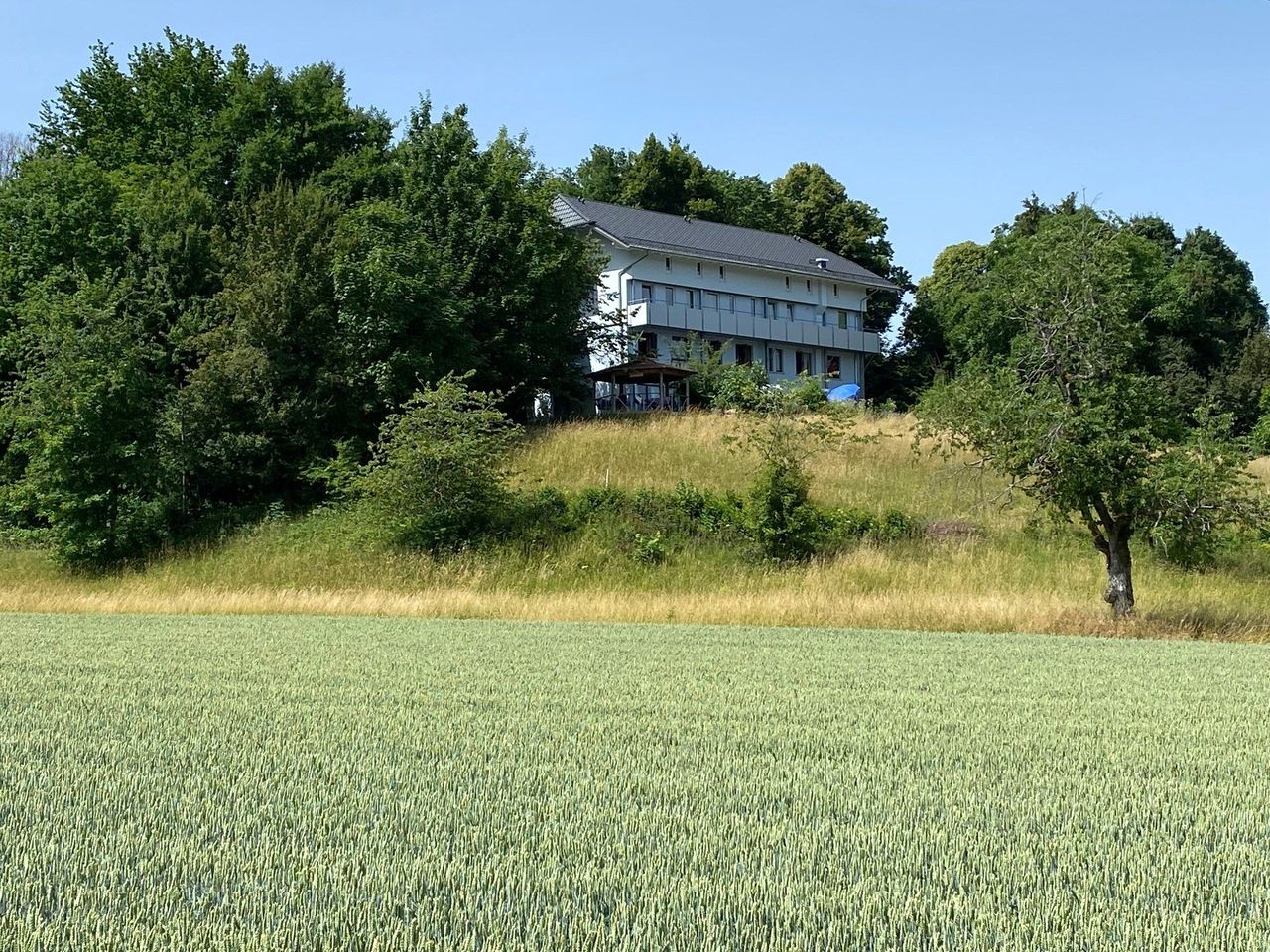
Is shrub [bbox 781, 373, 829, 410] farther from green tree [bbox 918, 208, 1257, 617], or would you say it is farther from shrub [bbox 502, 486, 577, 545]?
green tree [bbox 918, 208, 1257, 617]

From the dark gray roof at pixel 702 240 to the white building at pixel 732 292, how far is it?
0.25 feet

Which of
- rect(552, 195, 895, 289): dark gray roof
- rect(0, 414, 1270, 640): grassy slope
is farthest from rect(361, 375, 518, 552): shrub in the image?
rect(552, 195, 895, 289): dark gray roof

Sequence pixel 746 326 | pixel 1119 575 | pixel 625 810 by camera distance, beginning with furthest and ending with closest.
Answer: pixel 746 326 < pixel 1119 575 < pixel 625 810

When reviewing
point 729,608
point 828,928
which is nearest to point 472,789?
point 828,928

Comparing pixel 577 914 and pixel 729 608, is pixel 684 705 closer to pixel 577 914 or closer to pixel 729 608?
pixel 577 914

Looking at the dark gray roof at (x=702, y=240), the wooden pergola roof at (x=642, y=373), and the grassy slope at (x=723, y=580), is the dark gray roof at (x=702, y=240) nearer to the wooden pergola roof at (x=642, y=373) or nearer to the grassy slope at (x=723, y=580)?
the wooden pergola roof at (x=642, y=373)

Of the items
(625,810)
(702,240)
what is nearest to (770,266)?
(702,240)

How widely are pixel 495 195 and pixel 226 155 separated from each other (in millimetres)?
8876

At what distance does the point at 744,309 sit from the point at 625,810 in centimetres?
5047

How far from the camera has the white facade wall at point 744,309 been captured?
50.8 meters

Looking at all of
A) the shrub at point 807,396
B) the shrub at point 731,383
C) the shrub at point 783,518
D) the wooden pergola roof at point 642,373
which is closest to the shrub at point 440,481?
the shrub at point 783,518

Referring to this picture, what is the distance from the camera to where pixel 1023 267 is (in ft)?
58.0

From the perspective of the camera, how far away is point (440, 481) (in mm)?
23984

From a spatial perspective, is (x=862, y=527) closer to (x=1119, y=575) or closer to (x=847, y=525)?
(x=847, y=525)
